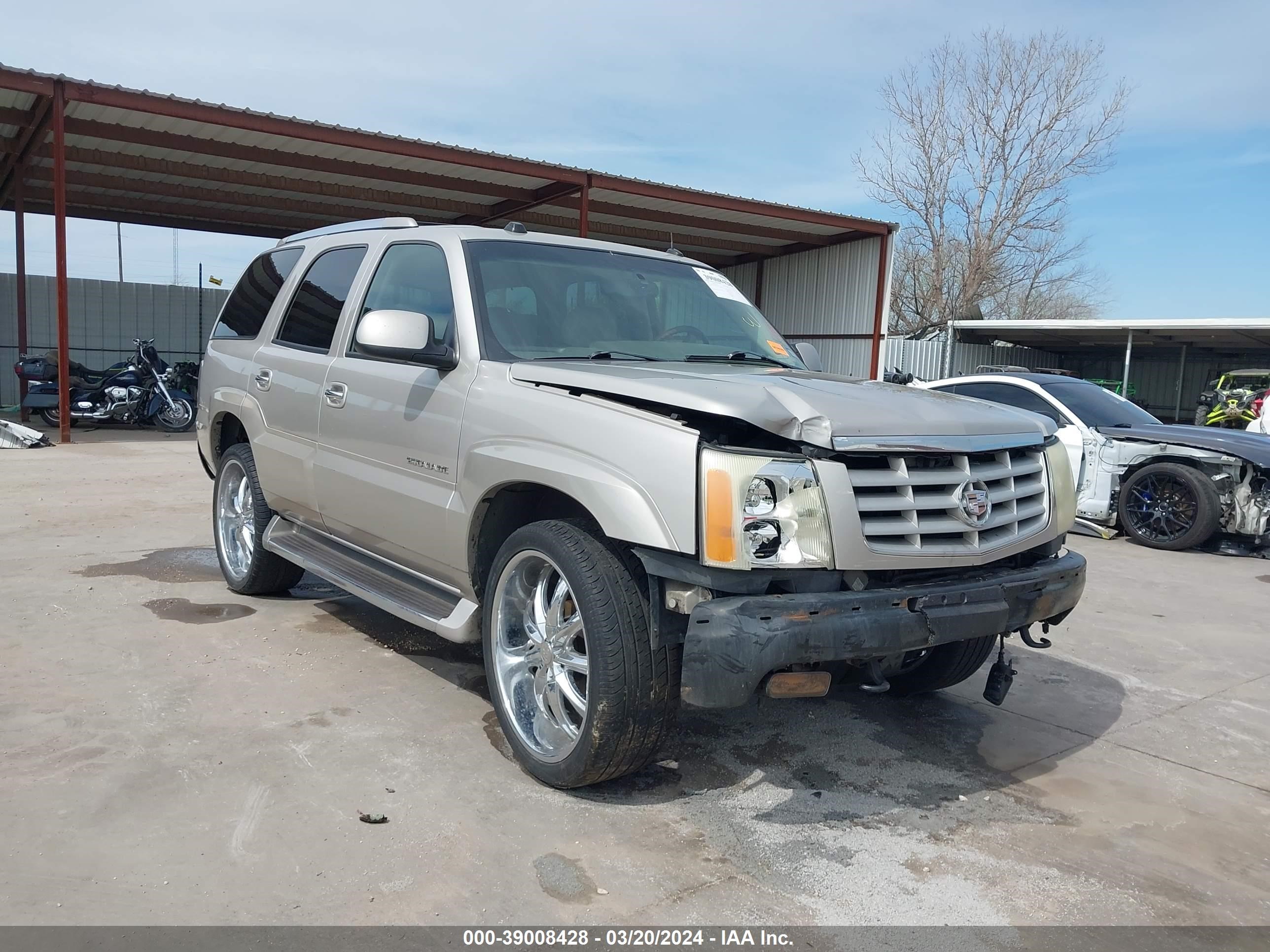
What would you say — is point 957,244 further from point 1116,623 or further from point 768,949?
point 768,949

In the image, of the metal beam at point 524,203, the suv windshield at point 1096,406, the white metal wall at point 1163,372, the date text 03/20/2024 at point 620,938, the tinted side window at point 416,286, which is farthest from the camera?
the white metal wall at point 1163,372

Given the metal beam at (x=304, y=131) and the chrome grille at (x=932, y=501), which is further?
the metal beam at (x=304, y=131)

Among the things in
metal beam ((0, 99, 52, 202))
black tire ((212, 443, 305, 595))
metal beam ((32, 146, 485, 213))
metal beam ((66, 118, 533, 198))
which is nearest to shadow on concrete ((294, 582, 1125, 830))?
black tire ((212, 443, 305, 595))

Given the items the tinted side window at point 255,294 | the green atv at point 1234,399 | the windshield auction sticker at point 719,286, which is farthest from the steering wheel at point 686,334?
the green atv at point 1234,399

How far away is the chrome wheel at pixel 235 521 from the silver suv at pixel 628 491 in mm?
755

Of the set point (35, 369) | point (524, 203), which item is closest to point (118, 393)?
point (35, 369)

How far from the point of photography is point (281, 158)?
52.0 ft

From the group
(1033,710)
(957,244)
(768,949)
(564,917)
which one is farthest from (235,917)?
(957,244)

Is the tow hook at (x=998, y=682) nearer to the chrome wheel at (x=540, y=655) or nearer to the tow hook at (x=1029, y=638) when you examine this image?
the tow hook at (x=1029, y=638)

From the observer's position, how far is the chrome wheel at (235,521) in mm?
5668

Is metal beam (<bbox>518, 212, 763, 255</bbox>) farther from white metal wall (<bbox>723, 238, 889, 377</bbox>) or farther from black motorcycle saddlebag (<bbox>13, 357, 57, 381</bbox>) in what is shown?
black motorcycle saddlebag (<bbox>13, 357, 57, 381</bbox>)

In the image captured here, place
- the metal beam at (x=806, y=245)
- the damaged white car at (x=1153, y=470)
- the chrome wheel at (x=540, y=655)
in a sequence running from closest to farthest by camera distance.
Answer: the chrome wheel at (x=540, y=655) < the damaged white car at (x=1153, y=470) < the metal beam at (x=806, y=245)

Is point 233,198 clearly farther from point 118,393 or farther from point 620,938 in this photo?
point 620,938

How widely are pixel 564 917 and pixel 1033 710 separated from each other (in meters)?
2.68
